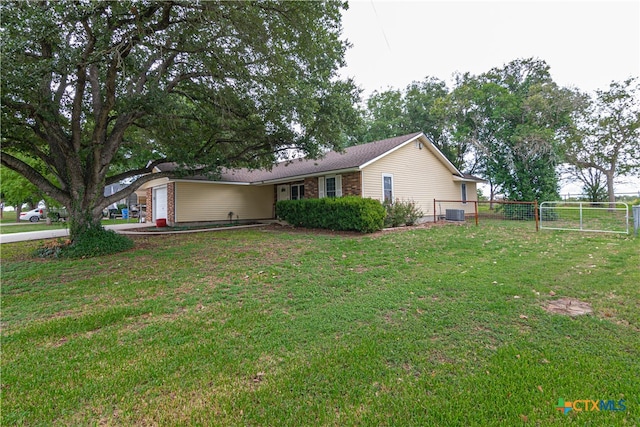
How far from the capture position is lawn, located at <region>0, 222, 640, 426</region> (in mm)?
2092

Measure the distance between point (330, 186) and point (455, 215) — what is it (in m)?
6.77

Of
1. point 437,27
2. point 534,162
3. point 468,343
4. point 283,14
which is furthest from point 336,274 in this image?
point 534,162

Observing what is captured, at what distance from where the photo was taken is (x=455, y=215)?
50.0ft

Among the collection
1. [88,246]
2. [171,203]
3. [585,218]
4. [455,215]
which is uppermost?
[171,203]

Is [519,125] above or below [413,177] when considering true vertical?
above

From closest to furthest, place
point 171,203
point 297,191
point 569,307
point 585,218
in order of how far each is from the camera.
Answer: point 569,307 < point 585,218 < point 171,203 < point 297,191

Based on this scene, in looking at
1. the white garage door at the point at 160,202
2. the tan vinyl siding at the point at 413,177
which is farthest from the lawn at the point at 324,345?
the white garage door at the point at 160,202

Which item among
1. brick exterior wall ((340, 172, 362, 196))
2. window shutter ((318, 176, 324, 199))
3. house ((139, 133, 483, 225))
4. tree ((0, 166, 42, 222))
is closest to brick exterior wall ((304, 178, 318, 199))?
house ((139, 133, 483, 225))

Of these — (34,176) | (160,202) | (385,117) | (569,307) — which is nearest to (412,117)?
(385,117)

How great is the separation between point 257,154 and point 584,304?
32.6 feet

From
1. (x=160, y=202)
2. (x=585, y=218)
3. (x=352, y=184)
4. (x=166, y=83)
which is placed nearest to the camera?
(x=166, y=83)

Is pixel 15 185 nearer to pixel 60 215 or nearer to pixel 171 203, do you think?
pixel 171 203

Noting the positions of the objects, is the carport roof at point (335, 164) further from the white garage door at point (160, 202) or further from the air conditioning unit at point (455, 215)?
the air conditioning unit at point (455, 215)

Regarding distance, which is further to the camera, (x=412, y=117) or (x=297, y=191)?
(x=412, y=117)
